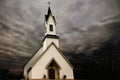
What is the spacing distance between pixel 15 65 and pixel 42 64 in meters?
13.2

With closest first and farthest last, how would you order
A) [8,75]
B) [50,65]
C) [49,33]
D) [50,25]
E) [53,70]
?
[50,65] < [53,70] < [49,33] < [50,25] < [8,75]

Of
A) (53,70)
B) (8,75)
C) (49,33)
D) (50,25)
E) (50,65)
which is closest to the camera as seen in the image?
(50,65)

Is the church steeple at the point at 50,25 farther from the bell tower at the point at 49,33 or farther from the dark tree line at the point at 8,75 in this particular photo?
the dark tree line at the point at 8,75

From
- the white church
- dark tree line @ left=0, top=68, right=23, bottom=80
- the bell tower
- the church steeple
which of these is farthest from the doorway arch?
dark tree line @ left=0, top=68, right=23, bottom=80

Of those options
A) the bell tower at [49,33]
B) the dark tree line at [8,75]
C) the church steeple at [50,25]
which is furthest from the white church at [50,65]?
the dark tree line at [8,75]

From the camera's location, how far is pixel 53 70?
22.7 metres

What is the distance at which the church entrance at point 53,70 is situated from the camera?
2230 cm

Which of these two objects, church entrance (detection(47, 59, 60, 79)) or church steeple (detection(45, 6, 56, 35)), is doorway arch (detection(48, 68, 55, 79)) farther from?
church steeple (detection(45, 6, 56, 35))

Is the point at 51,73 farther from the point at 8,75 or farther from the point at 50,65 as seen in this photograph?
the point at 8,75

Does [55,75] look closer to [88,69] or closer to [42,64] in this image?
[42,64]

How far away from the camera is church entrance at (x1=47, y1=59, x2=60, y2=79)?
22297mm

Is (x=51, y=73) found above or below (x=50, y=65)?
below

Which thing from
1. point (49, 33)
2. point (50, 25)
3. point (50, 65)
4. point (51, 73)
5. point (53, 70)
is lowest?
point (51, 73)

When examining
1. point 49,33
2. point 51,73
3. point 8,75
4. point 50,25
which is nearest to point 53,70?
point 51,73
